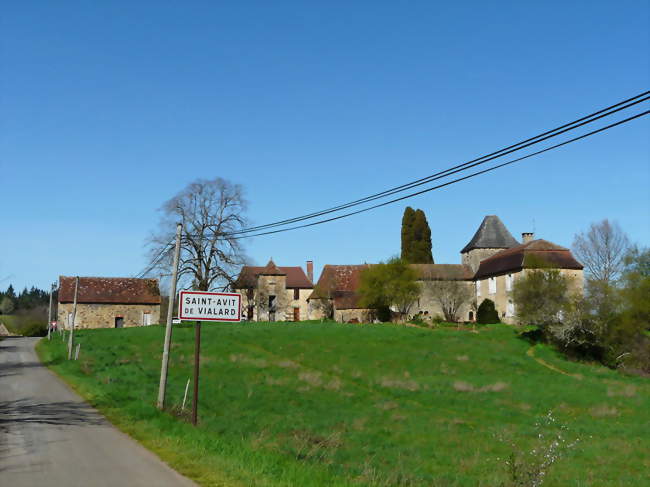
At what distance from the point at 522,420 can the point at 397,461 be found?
1054 centimetres

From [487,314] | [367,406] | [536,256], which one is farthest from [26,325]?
[367,406]

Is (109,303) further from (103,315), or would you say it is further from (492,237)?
(492,237)

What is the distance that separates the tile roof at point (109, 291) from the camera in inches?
2884

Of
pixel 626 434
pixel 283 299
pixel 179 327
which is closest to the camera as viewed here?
pixel 626 434

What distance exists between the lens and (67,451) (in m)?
11.0

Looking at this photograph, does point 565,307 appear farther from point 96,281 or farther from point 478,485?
point 96,281

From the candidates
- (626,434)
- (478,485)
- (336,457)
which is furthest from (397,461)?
(626,434)

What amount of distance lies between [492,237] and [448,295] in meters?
11.1

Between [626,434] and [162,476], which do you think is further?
[626,434]

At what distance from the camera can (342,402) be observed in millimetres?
26859

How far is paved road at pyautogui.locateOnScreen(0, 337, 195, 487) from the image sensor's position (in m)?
8.88

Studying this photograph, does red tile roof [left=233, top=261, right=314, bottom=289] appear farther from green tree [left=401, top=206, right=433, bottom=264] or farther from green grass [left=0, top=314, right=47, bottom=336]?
green grass [left=0, top=314, right=47, bottom=336]

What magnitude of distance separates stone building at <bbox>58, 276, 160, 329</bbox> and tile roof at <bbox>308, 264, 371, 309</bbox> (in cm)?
1906

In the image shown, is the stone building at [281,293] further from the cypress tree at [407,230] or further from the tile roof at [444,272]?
the tile roof at [444,272]
